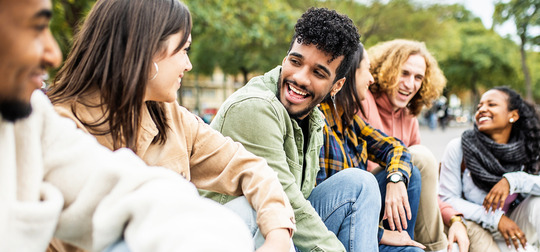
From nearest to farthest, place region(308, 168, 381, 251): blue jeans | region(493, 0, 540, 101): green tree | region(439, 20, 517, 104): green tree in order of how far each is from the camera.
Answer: region(308, 168, 381, 251): blue jeans < region(493, 0, 540, 101): green tree < region(439, 20, 517, 104): green tree

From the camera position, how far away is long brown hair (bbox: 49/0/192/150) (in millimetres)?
1533

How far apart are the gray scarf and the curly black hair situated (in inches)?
58.6

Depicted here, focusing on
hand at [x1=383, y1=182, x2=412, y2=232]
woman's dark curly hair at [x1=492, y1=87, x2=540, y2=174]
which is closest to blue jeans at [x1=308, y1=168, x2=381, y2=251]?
hand at [x1=383, y1=182, x2=412, y2=232]

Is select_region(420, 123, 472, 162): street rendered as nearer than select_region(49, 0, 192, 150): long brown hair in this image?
No

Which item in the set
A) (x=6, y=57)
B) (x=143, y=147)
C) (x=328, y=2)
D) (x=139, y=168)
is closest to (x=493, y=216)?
(x=143, y=147)

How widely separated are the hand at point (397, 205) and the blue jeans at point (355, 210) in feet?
1.36

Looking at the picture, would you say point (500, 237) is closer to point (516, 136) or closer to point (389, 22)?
point (516, 136)

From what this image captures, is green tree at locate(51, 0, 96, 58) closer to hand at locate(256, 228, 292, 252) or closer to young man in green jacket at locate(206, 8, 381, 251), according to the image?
young man in green jacket at locate(206, 8, 381, 251)

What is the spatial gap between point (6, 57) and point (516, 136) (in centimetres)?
361

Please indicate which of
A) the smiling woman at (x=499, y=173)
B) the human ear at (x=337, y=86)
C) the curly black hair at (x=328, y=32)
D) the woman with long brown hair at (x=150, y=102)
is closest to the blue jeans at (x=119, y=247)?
the woman with long brown hair at (x=150, y=102)

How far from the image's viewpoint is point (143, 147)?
1.67 m

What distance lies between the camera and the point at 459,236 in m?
2.99

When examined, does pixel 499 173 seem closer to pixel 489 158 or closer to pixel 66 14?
pixel 489 158

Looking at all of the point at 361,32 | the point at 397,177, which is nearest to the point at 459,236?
the point at 397,177
